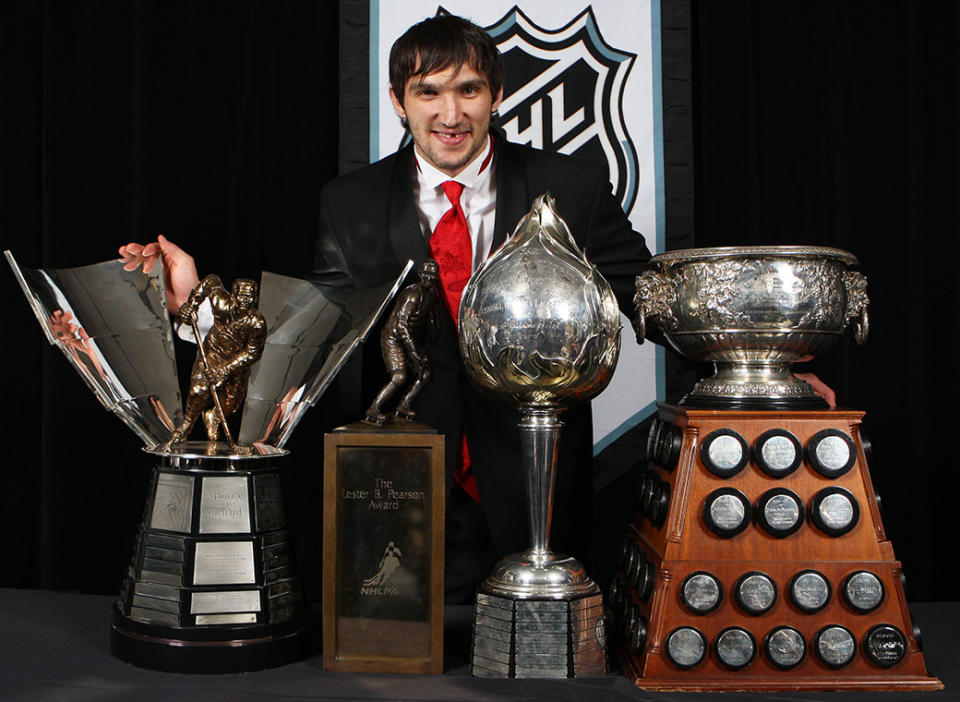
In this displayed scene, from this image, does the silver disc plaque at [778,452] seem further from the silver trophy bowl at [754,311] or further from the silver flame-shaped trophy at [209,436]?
the silver flame-shaped trophy at [209,436]

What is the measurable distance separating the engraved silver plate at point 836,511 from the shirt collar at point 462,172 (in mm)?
940

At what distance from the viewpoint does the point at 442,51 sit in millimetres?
1755

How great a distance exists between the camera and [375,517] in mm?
1364

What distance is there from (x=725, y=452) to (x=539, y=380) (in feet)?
1.00

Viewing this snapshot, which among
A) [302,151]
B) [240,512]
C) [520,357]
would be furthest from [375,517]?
[302,151]

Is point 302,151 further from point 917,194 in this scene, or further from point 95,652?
point 917,194

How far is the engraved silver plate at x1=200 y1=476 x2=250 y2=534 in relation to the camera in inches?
53.8

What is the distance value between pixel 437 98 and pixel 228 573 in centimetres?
96

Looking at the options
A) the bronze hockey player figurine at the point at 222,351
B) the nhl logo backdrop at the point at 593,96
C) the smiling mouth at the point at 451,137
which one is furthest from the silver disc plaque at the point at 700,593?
the nhl logo backdrop at the point at 593,96

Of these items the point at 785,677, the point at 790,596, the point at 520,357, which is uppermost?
the point at 520,357

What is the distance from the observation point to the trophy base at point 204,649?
1.33 m

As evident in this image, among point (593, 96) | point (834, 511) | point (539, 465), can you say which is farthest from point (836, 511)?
point (593, 96)

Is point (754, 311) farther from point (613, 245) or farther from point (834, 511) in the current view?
point (613, 245)

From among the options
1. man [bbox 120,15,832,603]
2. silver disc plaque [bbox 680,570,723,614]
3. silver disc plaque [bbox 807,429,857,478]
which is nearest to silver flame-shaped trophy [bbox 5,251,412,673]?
man [bbox 120,15,832,603]
